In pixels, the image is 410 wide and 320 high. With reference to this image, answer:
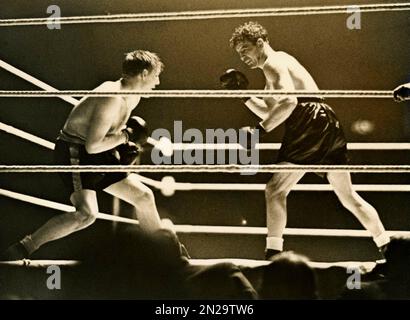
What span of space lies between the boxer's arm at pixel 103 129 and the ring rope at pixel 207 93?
0.12 feet

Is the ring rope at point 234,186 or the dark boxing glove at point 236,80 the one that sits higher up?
the dark boxing glove at point 236,80

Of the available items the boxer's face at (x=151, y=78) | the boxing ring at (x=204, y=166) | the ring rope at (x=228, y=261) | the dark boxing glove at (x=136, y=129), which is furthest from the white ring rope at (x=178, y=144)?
the ring rope at (x=228, y=261)

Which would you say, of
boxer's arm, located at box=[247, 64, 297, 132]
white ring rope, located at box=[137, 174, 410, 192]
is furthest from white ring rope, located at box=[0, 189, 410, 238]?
boxer's arm, located at box=[247, 64, 297, 132]

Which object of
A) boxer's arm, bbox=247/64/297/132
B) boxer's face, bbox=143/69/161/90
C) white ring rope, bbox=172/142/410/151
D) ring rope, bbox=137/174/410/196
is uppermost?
boxer's face, bbox=143/69/161/90

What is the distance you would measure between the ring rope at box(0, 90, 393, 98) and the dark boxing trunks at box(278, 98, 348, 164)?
0.04 metres

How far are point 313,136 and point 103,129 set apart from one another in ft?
2.29

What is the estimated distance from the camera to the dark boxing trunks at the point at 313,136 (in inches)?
73.5

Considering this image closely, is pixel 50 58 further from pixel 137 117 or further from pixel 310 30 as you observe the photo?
pixel 310 30

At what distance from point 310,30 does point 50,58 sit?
2.91 ft

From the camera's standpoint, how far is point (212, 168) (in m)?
1.89

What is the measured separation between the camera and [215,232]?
188 centimetres

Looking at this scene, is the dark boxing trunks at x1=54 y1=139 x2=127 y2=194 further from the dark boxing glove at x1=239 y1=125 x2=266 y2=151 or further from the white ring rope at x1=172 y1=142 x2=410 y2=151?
the dark boxing glove at x1=239 y1=125 x2=266 y2=151

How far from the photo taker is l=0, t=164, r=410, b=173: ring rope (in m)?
1.85

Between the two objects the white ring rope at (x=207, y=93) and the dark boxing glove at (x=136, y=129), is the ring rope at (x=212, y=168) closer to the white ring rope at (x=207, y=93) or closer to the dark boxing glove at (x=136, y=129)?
the dark boxing glove at (x=136, y=129)
